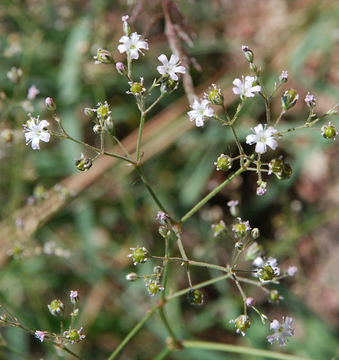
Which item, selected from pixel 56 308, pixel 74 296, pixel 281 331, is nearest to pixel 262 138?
pixel 281 331

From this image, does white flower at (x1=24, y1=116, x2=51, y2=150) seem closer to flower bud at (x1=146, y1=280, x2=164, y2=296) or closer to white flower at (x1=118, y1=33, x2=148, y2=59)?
white flower at (x1=118, y1=33, x2=148, y2=59)

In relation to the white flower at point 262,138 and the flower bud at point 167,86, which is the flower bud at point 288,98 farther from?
the flower bud at point 167,86

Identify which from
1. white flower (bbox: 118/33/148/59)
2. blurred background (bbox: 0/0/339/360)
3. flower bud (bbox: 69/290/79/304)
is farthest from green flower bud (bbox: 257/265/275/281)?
blurred background (bbox: 0/0/339/360)

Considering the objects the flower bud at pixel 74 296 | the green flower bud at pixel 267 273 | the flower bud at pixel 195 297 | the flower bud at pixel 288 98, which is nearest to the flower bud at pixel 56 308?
the flower bud at pixel 74 296

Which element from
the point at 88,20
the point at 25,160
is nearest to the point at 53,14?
the point at 88,20

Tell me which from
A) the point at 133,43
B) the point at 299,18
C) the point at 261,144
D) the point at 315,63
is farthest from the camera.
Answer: the point at 315,63

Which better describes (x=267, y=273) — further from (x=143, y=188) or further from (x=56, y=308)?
(x=143, y=188)

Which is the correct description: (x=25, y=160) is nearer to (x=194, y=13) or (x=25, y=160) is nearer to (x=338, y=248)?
(x=194, y=13)
